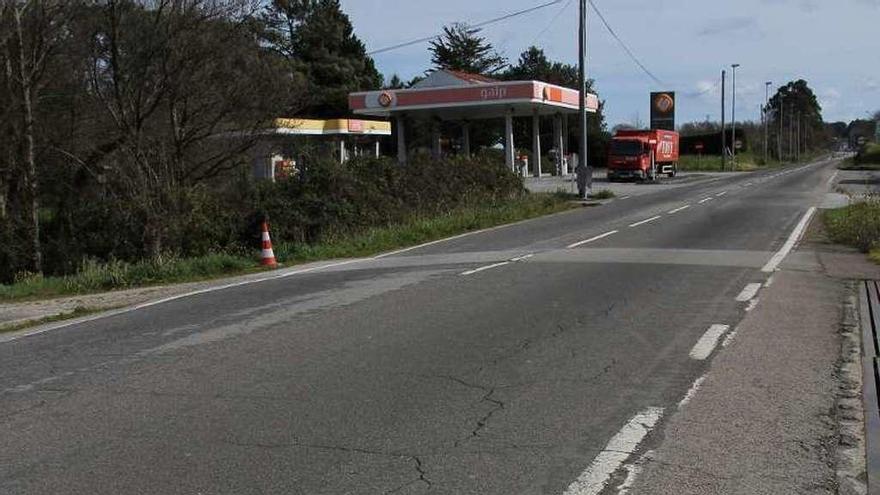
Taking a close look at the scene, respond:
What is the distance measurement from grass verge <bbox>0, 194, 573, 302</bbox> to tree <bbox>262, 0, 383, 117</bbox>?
55605 millimetres

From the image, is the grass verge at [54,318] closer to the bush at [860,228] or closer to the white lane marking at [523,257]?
the white lane marking at [523,257]

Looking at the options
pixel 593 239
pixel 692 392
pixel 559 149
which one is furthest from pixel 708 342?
pixel 559 149

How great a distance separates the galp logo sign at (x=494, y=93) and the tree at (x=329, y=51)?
28.8 meters

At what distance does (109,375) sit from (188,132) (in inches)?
684

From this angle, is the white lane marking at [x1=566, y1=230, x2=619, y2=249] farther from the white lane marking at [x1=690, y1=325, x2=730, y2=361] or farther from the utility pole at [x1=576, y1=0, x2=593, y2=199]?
the utility pole at [x1=576, y1=0, x2=593, y2=199]

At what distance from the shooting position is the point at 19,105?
20875 millimetres

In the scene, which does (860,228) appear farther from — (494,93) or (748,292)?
(494,93)

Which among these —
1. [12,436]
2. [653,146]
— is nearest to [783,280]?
[12,436]

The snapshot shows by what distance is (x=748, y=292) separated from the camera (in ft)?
36.2

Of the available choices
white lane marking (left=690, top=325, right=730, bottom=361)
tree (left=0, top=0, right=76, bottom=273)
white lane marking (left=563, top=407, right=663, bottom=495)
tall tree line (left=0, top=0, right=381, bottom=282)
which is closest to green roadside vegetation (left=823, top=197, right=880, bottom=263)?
white lane marking (left=690, top=325, right=730, bottom=361)

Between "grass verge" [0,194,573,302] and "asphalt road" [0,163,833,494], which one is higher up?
"asphalt road" [0,163,833,494]

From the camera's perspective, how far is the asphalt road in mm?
4840

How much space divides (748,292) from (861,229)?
6.91m

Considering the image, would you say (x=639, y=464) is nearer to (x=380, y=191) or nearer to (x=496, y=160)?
(x=380, y=191)
